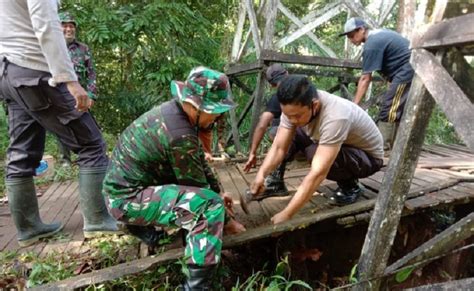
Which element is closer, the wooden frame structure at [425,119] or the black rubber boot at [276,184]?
the wooden frame structure at [425,119]

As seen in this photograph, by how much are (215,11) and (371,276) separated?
6501 mm

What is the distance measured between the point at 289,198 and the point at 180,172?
1.48 meters

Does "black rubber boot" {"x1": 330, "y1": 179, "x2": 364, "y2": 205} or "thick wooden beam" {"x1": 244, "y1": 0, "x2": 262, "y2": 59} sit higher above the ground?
"thick wooden beam" {"x1": 244, "y1": 0, "x2": 262, "y2": 59}

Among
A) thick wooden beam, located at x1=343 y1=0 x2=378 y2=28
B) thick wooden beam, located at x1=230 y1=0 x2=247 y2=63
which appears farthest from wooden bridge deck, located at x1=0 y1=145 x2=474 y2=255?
thick wooden beam, located at x1=230 y1=0 x2=247 y2=63

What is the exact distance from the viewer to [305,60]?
5.29 meters

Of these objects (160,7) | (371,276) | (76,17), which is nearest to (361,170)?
(371,276)

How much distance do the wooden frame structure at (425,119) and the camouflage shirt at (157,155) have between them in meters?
1.15

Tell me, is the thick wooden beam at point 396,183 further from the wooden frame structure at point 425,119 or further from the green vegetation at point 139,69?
the green vegetation at point 139,69

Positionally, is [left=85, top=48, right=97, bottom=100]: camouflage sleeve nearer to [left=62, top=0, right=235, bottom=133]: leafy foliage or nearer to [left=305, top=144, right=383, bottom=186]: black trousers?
[left=62, top=0, right=235, bottom=133]: leafy foliage

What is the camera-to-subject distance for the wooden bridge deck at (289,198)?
279cm

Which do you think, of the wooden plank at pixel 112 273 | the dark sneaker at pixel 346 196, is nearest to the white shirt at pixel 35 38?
the wooden plank at pixel 112 273

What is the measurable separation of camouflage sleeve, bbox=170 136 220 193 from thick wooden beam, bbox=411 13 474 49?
1.38m

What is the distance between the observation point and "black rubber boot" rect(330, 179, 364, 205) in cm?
301

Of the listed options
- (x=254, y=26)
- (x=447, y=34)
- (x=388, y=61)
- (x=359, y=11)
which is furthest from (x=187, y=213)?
(x=359, y=11)
